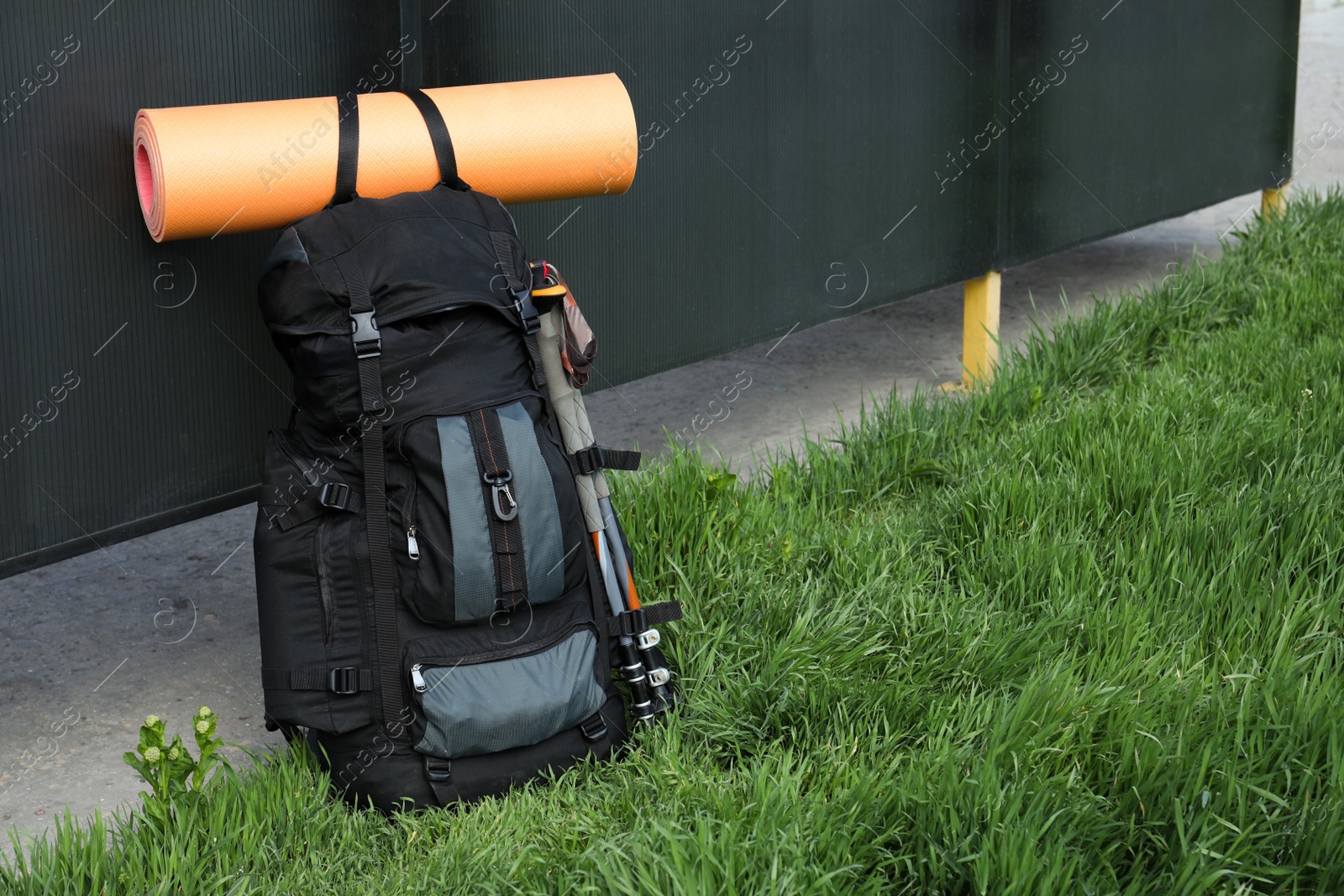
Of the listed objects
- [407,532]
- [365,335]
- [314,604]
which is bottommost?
[314,604]

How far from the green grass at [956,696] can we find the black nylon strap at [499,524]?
357mm

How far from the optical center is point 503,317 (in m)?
2.46

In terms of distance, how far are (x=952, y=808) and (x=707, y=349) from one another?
1.98m

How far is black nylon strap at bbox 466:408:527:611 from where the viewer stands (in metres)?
2.35

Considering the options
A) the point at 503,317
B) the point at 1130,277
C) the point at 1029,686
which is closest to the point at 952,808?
the point at 1029,686

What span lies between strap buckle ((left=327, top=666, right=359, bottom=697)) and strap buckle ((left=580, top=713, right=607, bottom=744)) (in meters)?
0.41

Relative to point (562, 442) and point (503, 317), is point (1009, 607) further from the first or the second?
point (503, 317)

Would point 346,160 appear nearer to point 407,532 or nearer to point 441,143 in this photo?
point 441,143

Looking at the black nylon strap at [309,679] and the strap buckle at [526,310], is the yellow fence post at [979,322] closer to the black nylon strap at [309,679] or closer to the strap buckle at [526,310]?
the strap buckle at [526,310]

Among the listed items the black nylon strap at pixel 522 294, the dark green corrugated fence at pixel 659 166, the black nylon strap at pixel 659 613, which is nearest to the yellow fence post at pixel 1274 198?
the dark green corrugated fence at pixel 659 166

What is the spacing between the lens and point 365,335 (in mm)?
2338

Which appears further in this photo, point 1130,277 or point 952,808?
point 1130,277

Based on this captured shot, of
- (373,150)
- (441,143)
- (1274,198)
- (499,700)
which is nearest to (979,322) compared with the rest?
(1274,198)

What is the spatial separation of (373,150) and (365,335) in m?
0.41
